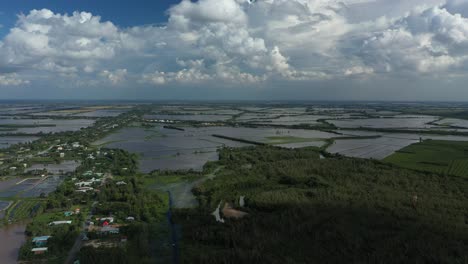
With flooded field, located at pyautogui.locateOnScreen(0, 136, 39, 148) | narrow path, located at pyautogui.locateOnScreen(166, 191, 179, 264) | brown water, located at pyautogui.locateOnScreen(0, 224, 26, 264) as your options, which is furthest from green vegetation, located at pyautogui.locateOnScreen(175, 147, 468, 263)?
flooded field, located at pyautogui.locateOnScreen(0, 136, 39, 148)

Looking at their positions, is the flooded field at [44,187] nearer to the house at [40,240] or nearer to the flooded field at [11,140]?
the house at [40,240]

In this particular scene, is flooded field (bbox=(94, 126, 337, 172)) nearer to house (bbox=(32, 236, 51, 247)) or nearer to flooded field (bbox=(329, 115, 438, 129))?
house (bbox=(32, 236, 51, 247))


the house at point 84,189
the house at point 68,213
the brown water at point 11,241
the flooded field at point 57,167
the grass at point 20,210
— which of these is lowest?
the brown water at point 11,241

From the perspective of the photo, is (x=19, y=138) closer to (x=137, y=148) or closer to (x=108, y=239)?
(x=137, y=148)

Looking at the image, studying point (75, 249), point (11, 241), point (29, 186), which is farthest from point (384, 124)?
point (11, 241)

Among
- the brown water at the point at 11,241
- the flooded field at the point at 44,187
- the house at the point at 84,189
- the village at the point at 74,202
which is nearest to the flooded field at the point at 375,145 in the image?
the village at the point at 74,202

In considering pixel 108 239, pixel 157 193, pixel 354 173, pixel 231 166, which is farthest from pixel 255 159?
pixel 108 239
